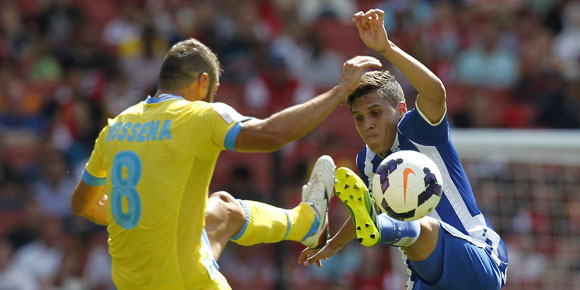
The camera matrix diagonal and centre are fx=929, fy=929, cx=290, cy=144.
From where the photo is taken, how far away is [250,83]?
1240 centimetres

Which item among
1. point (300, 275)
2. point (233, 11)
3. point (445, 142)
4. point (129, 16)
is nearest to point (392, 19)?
point (233, 11)

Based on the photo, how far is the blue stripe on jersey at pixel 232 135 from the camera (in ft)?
16.5

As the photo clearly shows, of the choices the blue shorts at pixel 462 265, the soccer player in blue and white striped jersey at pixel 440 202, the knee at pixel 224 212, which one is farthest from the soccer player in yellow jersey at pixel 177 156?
the blue shorts at pixel 462 265

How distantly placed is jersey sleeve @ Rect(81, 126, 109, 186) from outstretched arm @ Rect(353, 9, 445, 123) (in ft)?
5.42

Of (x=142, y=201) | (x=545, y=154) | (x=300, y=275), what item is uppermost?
(x=142, y=201)

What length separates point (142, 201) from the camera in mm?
5262

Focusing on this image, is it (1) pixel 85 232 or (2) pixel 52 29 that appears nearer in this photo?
(1) pixel 85 232

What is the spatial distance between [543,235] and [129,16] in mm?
6389

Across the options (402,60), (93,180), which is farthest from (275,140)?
(93,180)

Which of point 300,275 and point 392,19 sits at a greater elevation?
point 392,19

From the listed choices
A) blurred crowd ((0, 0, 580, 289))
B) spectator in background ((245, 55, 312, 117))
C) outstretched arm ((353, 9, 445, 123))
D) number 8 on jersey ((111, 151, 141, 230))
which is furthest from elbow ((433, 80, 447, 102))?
spectator in background ((245, 55, 312, 117))

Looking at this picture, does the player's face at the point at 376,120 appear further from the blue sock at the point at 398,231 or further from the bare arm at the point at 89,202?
the bare arm at the point at 89,202

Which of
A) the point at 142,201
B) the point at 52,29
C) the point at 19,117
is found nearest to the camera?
the point at 142,201

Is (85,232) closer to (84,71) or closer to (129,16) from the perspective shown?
(84,71)
